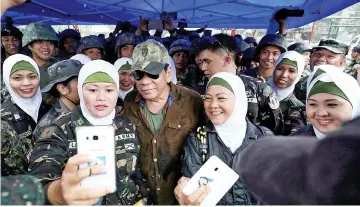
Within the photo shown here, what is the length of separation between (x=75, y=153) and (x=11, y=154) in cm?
44

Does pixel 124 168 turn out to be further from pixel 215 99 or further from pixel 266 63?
pixel 266 63

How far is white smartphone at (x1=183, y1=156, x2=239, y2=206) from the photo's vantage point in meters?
1.15

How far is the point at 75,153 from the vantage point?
1395 mm

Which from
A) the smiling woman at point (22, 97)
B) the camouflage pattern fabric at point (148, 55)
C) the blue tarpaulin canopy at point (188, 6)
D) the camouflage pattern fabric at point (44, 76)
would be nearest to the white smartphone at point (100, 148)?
the camouflage pattern fabric at point (148, 55)

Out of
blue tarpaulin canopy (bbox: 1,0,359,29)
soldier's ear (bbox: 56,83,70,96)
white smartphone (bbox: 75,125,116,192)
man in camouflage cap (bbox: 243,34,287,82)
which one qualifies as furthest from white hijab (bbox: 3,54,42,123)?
blue tarpaulin canopy (bbox: 1,0,359,29)

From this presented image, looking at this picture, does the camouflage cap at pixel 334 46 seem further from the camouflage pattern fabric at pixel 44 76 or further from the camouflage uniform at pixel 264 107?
the camouflage pattern fabric at pixel 44 76

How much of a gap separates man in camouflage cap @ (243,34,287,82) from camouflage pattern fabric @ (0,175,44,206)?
8.19ft

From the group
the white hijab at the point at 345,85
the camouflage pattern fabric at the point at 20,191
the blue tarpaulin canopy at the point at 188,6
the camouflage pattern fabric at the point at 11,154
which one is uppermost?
the blue tarpaulin canopy at the point at 188,6

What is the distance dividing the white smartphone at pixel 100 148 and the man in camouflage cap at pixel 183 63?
8.34 ft

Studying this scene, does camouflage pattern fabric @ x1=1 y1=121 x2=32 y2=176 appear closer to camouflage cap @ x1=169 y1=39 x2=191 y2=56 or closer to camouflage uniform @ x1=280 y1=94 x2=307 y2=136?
camouflage uniform @ x1=280 y1=94 x2=307 y2=136

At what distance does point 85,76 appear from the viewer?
156 cm

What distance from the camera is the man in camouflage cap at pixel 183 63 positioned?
137 inches

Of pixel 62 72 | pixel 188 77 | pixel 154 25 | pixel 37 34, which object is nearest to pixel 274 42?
pixel 188 77

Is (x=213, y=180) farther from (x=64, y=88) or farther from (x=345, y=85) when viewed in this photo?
(x=64, y=88)
